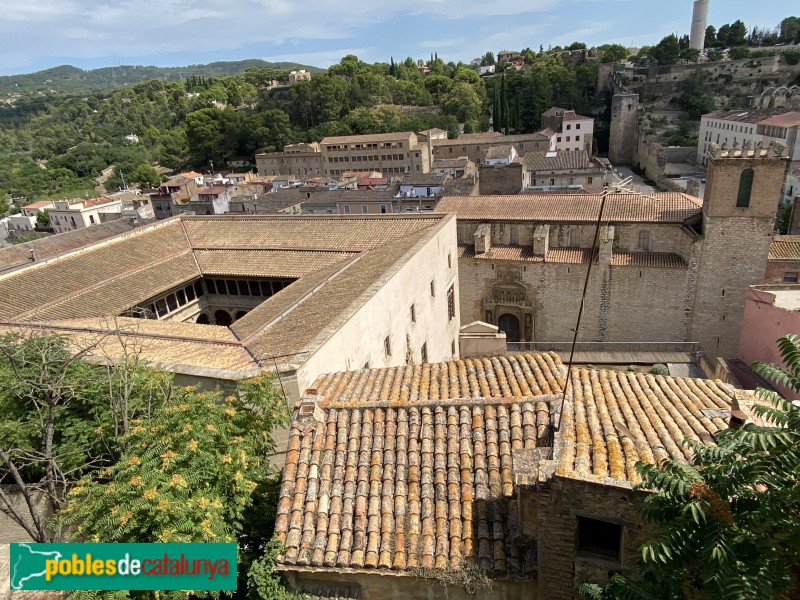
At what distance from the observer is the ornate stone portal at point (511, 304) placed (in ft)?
84.7

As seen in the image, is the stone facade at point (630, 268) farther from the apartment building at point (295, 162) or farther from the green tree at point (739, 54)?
the green tree at point (739, 54)

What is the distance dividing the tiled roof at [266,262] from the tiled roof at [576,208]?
10740 millimetres

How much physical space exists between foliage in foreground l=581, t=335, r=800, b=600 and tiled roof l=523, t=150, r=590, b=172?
171 feet

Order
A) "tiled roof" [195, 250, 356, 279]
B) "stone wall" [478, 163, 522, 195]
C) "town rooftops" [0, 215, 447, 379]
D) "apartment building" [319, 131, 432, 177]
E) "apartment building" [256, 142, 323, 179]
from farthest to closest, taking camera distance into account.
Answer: "apartment building" [256, 142, 323, 179], "apartment building" [319, 131, 432, 177], "stone wall" [478, 163, 522, 195], "tiled roof" [195, 250, 356, 279], "town rooftops" [0, 215, 447, 379]

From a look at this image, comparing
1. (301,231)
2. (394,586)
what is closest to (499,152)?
→ (301,231)

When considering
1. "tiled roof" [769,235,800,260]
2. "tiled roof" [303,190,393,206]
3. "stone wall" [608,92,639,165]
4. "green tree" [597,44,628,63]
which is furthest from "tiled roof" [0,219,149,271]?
"green tree" [597,44,628,63]

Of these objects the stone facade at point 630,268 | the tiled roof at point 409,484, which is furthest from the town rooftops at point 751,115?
the tiled roof at point 409,484

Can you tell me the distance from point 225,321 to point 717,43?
135 metres

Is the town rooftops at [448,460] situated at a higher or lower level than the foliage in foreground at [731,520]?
lower

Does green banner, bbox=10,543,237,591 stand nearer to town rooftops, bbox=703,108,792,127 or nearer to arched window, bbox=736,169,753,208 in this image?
Result: arched window, bbox=736,169,753,208

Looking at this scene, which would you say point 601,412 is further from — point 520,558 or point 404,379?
point 404,379

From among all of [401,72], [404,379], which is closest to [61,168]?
[401,72]

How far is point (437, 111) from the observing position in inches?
4013

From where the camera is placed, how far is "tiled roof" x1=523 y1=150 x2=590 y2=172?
52.4m
